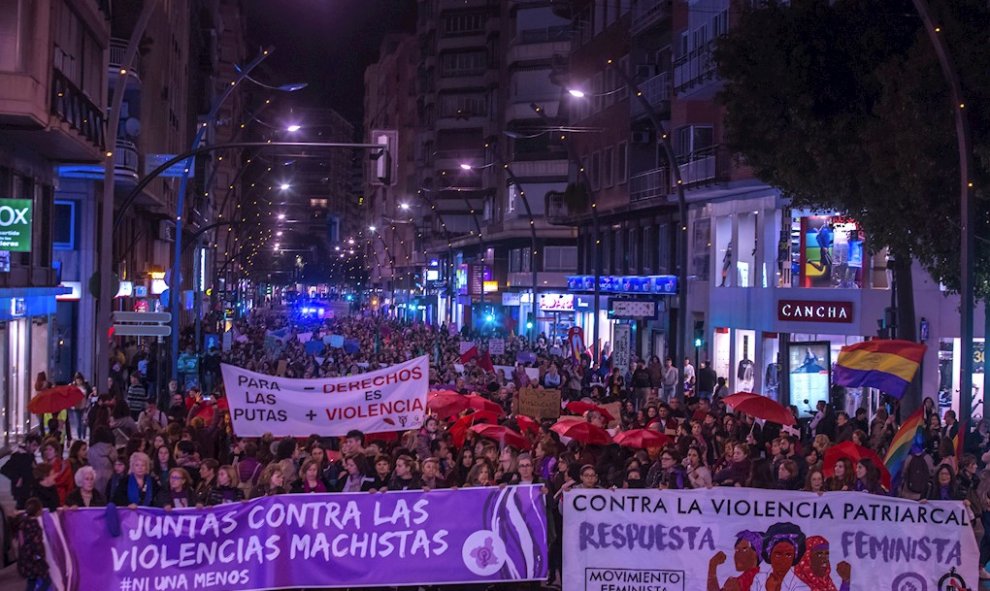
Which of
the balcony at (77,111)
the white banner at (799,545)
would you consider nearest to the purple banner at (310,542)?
the white banner at (799,545)

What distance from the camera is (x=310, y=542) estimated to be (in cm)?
1155

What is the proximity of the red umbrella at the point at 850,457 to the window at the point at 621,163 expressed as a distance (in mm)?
32597

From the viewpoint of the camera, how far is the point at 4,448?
25.9 meters

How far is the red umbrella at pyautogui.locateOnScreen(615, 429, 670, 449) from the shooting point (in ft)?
55.6

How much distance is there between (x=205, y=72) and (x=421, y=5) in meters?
40.6

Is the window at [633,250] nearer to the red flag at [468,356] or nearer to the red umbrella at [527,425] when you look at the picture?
the red flag at [468,356]

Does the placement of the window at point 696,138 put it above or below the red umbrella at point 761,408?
above

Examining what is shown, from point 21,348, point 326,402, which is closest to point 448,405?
point 326,402

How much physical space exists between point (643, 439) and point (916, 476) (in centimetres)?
329

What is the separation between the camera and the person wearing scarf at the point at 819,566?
37.2 ft

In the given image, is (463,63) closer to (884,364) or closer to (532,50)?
(532,50)

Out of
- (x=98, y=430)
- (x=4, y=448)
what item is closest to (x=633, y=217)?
(x=4, y=448)

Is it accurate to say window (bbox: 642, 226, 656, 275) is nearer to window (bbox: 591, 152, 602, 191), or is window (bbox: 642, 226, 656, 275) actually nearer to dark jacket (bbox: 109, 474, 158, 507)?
window (bbox: 591, 152, 602, 191)

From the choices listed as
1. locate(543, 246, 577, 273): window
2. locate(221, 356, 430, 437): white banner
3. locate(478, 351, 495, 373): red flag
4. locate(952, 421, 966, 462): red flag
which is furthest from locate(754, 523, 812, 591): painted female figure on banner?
locate(543, 246, 577, 273): window
